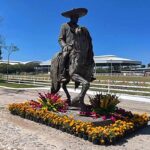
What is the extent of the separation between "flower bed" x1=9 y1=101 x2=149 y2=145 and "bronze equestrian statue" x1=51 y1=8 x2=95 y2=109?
1024 mm

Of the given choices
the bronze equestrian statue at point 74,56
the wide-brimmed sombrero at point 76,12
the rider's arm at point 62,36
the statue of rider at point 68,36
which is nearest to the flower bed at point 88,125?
the bronze equestrian statue at point 74,56

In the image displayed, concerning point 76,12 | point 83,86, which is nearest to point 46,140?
point 83,86

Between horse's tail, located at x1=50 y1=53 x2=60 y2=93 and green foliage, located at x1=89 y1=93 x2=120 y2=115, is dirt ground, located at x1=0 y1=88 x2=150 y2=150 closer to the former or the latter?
green foliage, located at x1=89 y1=93 x2=120 y2=115

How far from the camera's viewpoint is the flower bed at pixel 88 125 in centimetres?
796

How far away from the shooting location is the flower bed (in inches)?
313

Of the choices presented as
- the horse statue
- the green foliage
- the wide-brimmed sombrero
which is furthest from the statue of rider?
the green foliage

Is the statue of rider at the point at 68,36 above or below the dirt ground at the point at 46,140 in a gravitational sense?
above

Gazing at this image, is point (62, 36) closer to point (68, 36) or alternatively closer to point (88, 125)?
point (68, 36)

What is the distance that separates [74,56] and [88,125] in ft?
8.68

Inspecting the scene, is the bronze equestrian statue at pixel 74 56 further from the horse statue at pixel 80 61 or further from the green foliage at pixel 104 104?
the green foliage at pixel 104 104

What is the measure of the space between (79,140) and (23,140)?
1349mm

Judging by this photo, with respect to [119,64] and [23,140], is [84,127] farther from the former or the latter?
[119,64]

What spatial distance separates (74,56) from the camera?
10.3 metres

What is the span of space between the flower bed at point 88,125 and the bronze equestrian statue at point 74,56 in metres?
1.02
